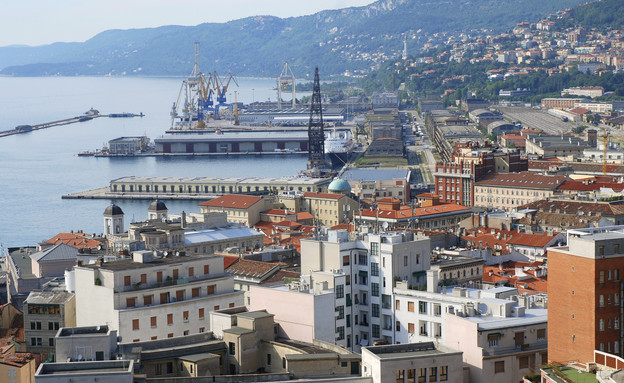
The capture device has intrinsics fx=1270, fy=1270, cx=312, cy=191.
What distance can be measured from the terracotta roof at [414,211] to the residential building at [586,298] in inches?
837

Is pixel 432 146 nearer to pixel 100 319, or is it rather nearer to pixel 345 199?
pixel 345 199

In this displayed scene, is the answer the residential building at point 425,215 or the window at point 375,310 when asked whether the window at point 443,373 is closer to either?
the window at point 375,310

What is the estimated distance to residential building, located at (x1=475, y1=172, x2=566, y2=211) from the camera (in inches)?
1778

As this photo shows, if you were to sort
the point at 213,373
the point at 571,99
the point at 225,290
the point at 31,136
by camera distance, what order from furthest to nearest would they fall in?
1. the point at 31,136
2. the point at 571,99
3. the point at 225,290
4. the point at 213,373

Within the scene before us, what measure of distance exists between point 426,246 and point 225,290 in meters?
3.31

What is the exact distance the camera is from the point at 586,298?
1318cm

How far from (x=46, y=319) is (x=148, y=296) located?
84.9 inches

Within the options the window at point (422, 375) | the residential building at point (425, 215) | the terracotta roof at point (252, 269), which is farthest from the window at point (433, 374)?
the residential building at point (425, 215)

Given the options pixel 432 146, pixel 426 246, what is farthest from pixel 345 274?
pixel 432 146

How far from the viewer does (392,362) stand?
12.8 metres

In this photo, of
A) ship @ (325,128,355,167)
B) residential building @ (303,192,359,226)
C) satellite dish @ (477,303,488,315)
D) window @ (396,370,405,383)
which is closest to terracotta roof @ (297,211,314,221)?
residential building @ (303,192,359,226)

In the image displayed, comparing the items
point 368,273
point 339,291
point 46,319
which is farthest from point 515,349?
point 46,319

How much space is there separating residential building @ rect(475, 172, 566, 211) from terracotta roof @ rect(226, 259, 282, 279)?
2259 centimetres

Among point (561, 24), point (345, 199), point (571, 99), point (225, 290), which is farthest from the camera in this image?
point (561, 24)
